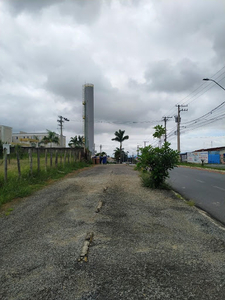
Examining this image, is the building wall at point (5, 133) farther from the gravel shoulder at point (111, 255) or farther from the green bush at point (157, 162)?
the gravel shoulder at point (111, 255)

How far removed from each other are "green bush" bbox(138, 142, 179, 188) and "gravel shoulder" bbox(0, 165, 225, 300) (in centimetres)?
440

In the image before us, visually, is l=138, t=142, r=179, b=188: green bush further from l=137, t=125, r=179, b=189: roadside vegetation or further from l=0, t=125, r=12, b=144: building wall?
l=0, t=125, r=12, b=144: building wall

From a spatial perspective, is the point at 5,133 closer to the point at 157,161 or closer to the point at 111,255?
the point at 157,161

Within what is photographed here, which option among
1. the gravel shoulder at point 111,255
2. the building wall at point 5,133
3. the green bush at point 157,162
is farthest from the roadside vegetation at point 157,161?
the building wall at point 5,133

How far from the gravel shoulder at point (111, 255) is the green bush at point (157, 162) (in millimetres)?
4395

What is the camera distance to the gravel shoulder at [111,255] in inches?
115

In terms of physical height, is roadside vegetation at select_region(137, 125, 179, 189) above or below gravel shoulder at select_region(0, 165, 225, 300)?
above

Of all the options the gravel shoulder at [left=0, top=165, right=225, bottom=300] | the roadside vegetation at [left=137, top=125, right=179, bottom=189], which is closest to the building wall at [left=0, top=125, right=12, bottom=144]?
the roadside vegetation at [left=137, top=125, right=179, bottom=189]

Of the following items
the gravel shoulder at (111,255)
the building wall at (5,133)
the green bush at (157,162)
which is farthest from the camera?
the building wall at (5,133)

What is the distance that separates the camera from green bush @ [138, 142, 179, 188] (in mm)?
11062

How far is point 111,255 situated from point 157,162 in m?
7.68

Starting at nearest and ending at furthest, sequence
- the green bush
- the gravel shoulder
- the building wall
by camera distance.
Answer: the gravel shoulder < the green bush < the building wall

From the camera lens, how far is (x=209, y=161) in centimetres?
4459

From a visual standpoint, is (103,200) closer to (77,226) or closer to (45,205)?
(45,205)
